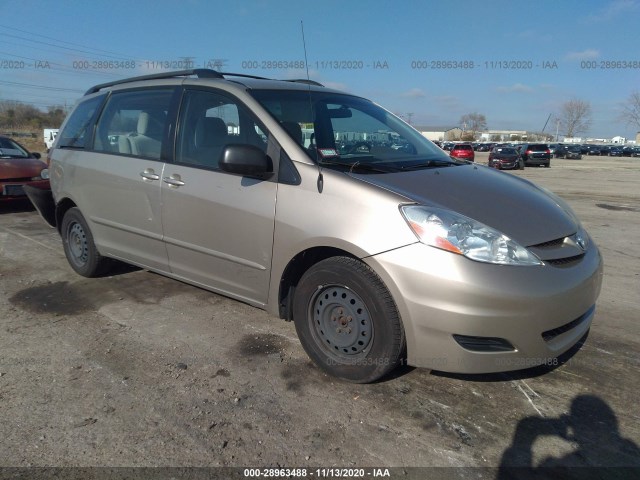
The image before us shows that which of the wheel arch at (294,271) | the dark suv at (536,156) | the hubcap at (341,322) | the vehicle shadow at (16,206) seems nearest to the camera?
the hubcap at (341,322)

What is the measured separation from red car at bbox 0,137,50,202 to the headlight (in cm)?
783

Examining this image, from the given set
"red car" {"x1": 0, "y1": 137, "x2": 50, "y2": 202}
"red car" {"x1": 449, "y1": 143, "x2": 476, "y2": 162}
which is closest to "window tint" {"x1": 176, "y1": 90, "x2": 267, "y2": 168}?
"red car" {"x1": 0, "y1": 137, "x2": 50, "y2": 202}

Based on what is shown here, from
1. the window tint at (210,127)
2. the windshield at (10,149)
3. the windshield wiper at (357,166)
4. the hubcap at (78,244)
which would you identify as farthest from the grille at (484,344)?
the windshield at (10,149)

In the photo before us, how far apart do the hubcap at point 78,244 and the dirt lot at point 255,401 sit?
820 millimetres

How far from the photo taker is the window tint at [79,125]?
185 inches

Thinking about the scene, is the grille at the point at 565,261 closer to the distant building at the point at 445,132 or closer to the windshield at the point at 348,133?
the windshield at the point at 348,133

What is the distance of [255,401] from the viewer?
2.71 meters

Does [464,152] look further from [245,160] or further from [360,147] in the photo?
[245,160]

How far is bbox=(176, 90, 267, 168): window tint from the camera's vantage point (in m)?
3.33

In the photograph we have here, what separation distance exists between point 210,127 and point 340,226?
4.87ft

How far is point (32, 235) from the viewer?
273 inches

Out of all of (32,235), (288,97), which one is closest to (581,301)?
(288,97)

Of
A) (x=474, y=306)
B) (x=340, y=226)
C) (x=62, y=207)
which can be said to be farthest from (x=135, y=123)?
(x=474, y=306)

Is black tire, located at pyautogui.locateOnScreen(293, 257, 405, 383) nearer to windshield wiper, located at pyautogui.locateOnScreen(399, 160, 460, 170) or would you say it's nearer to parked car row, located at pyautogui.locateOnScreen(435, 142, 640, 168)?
windshield wiper, located at pyautogui.locateOnScreen(399, 160, 460, 170)
